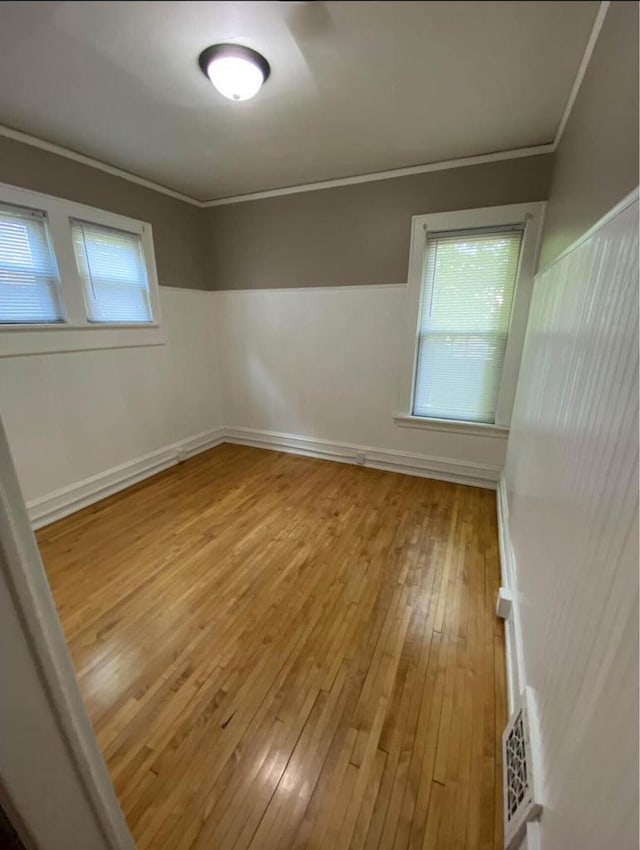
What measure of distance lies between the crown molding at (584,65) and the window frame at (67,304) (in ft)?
9.13

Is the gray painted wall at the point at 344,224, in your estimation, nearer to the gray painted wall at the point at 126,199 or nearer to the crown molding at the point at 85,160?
the gray painted wall at the point at 126,199

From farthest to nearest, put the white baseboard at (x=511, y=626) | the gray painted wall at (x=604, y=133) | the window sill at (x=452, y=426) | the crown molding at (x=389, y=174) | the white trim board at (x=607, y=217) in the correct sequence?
the window sill at (x=452, y=426)
the crown molding at (x=389, y=174)
the white baseboard at (x=511, y=626)
the white trim board at (x=607, y=217)
the gray painted wall at (x=604, y=133)

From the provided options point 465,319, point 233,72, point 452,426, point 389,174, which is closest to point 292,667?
point 233,72

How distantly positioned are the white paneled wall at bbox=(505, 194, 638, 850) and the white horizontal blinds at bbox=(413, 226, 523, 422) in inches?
49.6

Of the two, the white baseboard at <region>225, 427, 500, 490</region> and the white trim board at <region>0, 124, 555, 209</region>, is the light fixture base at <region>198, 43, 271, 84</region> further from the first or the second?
the white baseboard at <region>225, 427, 500, 490</region>

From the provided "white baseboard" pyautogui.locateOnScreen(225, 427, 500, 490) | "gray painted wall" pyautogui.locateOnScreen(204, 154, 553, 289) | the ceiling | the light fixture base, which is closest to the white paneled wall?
the ceiling

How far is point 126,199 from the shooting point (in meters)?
2.69

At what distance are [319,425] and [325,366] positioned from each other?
0.60m

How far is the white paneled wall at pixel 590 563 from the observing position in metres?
0.59

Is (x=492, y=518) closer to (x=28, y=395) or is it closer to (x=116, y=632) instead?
(x=116, y=632)

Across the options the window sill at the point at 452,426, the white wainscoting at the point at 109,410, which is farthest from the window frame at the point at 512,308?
the white wainscoting at the point at 109,410

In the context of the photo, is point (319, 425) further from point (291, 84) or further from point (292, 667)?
point (291, 84)

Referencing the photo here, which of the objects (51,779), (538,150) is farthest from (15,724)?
(538,150)

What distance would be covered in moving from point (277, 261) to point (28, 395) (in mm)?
2212
